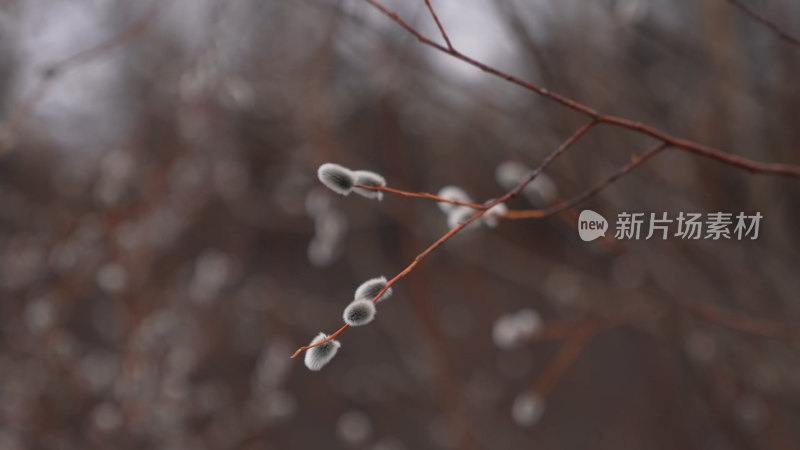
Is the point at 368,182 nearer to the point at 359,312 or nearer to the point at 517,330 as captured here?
the point at 359,312

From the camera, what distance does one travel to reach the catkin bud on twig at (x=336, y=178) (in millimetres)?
589

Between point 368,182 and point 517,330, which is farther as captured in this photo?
point 517,330

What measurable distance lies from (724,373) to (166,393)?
4.69 feet

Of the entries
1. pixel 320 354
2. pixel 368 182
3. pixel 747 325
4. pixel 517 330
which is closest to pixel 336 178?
pixel 368 182

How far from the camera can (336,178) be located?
0.59 meters

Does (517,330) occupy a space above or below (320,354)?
above

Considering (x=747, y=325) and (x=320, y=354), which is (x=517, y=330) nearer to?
(x=747, y=325)

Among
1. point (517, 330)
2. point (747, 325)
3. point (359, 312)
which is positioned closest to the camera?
point (359, 312)

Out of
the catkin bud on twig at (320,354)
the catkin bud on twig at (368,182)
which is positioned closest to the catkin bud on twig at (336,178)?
the catkin bud on twig at (368,182)

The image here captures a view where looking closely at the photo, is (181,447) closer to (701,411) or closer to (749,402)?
(749,402)

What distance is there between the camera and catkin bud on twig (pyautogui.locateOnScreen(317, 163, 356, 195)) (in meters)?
0.59

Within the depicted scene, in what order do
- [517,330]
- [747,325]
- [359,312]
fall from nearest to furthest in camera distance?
[359,312], [747,325], [517,330]

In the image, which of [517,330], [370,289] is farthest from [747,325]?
[370,289]

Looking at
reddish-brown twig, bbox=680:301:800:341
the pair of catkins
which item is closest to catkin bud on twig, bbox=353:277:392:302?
the pair of catkins
